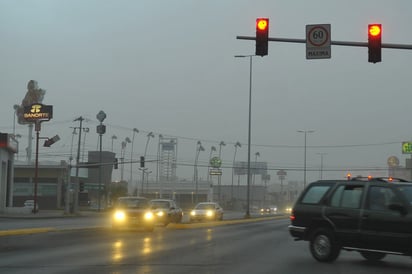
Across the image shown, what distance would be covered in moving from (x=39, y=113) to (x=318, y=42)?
54.4 metres

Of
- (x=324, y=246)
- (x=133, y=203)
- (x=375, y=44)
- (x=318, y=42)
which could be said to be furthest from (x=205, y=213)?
(x=324, y=246)

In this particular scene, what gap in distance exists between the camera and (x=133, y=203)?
2867 centimetres

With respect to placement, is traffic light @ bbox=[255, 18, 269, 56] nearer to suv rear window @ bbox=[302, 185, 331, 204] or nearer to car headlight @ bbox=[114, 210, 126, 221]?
suv rear window @ bbox=[302, 185, 331, 204]

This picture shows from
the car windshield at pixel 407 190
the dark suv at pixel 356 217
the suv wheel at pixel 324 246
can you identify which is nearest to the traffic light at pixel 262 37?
the dark suv at pixel 356 217

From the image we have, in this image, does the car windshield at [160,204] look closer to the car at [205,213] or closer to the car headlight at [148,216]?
the car at [205,213]

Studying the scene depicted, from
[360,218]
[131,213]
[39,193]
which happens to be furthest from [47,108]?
[360,218]

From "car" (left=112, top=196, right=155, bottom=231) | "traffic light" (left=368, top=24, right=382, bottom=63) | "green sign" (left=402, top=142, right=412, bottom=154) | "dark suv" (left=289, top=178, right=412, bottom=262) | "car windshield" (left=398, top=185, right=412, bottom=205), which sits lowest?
"car" (left=112, top=196, right=155, bottom=231)

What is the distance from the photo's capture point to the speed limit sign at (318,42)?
59.6 feet

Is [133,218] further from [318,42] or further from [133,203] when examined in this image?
[318,42]

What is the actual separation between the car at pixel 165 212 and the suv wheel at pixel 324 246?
20.8 metres

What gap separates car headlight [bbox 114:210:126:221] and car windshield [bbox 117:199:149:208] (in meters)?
0.82

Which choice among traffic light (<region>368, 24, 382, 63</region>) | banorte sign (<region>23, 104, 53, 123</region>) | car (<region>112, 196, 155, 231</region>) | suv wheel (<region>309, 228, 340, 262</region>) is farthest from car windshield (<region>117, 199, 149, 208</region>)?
banorte sign (<region>23, 104, 53, 123</region>)

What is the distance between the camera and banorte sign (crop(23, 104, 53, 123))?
67125mm

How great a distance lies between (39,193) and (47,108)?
3278 cm
